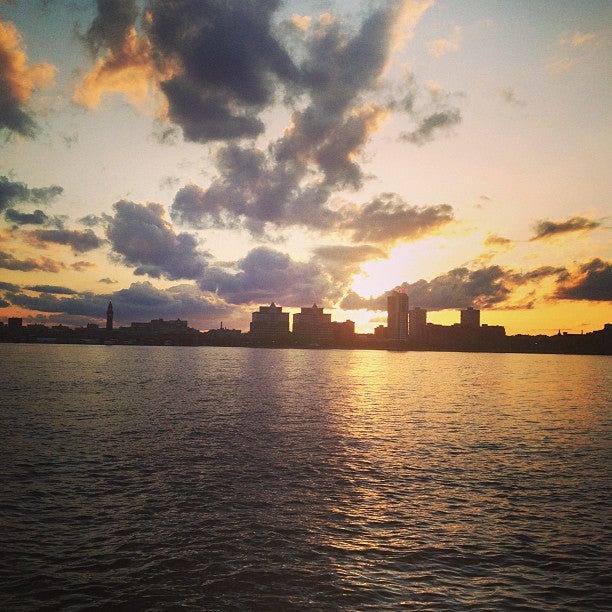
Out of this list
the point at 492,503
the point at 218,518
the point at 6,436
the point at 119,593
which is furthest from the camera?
the point at 6,436

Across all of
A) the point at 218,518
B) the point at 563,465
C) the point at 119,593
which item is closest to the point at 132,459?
the point at 218,518

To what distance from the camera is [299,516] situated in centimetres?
2642

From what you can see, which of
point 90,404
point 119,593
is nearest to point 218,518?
point 119,593

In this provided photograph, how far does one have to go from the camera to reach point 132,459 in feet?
128

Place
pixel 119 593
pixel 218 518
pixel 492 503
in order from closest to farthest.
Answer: pixel 119 593, pixel 218 518, pixel 492 503

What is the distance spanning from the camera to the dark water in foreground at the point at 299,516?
60.7 ft

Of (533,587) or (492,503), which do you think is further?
(492,503)

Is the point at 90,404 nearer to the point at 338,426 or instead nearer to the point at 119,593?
the point at 338,426

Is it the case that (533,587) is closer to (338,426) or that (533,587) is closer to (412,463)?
(412,463)

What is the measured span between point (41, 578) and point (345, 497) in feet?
56.0

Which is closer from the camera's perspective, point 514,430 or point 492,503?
point 492,503

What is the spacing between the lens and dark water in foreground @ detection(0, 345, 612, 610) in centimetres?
1852

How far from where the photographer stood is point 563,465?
40.1 meters

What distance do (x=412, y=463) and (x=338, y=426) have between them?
19.2 m
